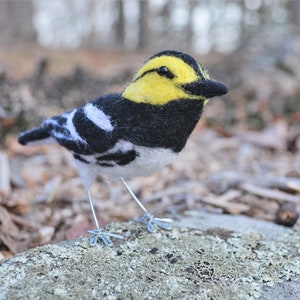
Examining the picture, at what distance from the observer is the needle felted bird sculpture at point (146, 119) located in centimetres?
147

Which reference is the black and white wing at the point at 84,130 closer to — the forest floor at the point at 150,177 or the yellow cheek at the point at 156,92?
the yellow cheek at the point at 156,92

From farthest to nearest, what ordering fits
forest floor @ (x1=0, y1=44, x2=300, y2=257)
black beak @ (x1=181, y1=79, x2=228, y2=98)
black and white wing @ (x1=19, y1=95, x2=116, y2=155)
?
1. forest floor @ (x1=0, y1=44, x2=300, y2=257)
2. black and white wing @ (x1=19, y1=95, x2=116, y2=155)
3. black beak @ (x1=181, y1=79, x2=228, y2=98)

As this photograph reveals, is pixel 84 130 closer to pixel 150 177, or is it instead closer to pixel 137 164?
pixel 137 164

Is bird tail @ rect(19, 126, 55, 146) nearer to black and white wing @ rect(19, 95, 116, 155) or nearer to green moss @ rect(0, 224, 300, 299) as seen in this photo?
black and white wing @ rect(19, 95, 116, 155)

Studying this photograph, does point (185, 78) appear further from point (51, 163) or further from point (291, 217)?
point (51, 163)

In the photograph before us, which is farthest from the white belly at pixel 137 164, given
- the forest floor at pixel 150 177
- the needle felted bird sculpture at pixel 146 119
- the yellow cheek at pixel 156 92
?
the forest floor at pixel 150 177

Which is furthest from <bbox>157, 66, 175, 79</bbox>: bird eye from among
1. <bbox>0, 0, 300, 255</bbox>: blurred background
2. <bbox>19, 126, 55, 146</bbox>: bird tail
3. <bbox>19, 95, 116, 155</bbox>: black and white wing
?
<bbox>19, 126, 55, 146</bbox>: bird tail

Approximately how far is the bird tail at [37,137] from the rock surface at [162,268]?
446 mm

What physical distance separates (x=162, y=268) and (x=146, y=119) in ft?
1.56

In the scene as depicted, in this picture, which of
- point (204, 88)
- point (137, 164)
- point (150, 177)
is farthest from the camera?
point (150, 177)

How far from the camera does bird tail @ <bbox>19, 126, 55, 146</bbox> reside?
6.07 feet

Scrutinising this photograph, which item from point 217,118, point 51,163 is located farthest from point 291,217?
point 217,118

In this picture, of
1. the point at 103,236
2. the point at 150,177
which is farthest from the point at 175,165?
the point at 103,236

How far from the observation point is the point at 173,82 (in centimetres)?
147
